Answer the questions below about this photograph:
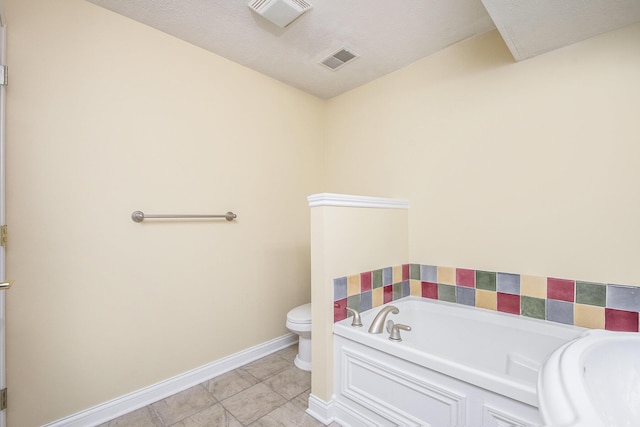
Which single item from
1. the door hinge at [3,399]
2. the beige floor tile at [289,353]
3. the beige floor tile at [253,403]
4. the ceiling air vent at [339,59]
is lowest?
the beige floor tile at [253,403]

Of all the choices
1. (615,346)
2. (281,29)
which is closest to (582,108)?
(615,346)

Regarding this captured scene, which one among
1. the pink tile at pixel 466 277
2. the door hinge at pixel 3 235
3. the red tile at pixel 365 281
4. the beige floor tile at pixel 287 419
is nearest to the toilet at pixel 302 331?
A: the beige floor tile at pixel 287 419

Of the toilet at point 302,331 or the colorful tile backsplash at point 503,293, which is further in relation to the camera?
the toilet at point 302,331

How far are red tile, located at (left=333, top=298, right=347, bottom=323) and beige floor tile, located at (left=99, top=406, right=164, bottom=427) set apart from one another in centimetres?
106

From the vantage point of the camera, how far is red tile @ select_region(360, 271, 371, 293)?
170cm

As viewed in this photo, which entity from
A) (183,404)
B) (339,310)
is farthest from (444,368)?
(183,404)

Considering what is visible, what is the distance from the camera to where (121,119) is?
1604mm

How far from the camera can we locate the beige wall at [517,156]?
1.36 metres

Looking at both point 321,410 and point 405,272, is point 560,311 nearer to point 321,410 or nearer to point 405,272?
point 405,272

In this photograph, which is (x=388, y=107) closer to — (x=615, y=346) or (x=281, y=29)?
(x=281, y=29)

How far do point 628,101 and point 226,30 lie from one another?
2142 millimetres

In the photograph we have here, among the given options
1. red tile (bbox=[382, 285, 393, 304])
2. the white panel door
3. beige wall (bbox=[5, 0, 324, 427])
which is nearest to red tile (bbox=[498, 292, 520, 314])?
red tile (bbox=[382, 285, 393, 304])

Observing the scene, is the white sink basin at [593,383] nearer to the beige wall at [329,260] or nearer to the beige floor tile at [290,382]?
the beige wall at [329,260]

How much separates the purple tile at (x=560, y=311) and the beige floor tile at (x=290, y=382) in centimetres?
145
